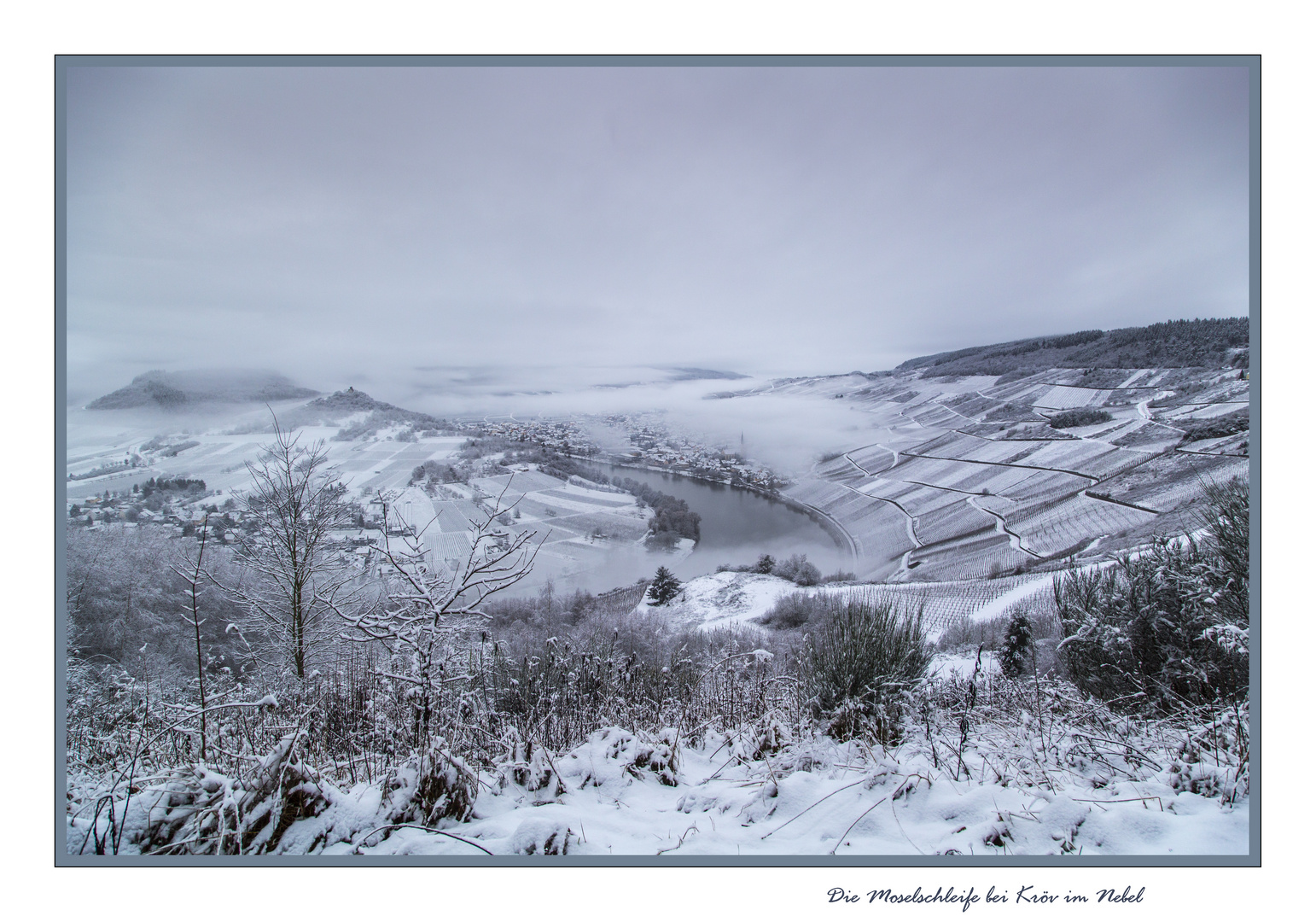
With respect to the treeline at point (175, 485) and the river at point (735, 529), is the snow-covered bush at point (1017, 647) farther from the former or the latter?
the treeline at point (175, 485)

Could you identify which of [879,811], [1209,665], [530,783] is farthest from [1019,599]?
[530,783]

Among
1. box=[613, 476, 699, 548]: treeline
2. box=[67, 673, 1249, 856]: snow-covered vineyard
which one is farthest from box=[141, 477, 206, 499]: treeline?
box=[613, 476, 699, 548]: treeline

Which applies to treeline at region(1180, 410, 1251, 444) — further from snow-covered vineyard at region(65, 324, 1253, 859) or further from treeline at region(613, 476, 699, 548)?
treeline at region(613, 476, 699, 548)

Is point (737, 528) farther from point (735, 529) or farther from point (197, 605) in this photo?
point (197, 605)

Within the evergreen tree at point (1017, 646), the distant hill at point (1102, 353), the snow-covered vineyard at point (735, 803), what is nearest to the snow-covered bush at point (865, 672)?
the snow-covered vineyard at point (735, 803)

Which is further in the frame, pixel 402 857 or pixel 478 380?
pixel 478 380

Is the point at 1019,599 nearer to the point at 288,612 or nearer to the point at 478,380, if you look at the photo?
the point at 478,380
